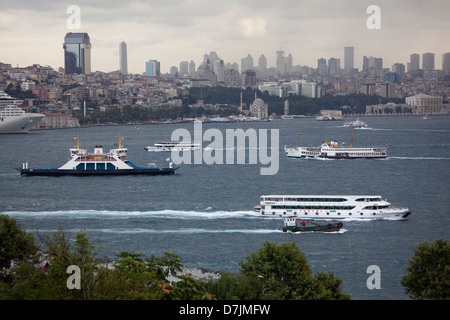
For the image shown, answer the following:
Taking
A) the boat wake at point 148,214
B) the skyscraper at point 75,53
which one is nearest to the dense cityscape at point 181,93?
the skyscraper at point 75,53

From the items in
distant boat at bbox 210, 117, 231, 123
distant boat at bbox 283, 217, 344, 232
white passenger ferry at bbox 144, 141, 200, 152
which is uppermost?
distant boat at bbox 210, 117, 231, 123

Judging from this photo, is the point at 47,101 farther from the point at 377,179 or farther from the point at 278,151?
the point at 377,179

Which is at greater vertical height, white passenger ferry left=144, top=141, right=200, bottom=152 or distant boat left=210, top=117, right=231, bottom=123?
distant boat left=210, top=117, right=231, bottom=123

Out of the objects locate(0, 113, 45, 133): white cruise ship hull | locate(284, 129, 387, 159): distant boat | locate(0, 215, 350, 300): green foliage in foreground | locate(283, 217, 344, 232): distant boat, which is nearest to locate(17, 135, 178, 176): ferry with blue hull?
locate(284, 129, 387, 159): distant boat

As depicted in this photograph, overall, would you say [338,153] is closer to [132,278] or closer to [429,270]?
[429,270]

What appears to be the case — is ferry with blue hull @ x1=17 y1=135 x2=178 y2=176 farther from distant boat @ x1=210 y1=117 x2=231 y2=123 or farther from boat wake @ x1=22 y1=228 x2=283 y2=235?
distant boat @ x1=210 y1=117 x2=231 y2=123

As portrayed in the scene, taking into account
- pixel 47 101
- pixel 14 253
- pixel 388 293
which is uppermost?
pixel 47 101
